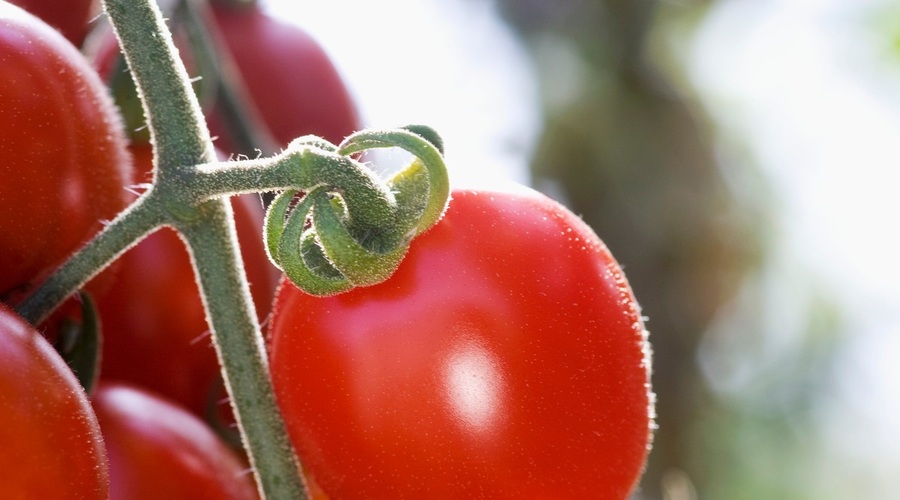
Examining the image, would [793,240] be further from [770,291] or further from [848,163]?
[848,163]

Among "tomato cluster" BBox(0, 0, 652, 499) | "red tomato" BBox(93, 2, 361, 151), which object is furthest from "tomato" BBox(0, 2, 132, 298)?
"red tomato" BBox(93, 2, 361, 151)

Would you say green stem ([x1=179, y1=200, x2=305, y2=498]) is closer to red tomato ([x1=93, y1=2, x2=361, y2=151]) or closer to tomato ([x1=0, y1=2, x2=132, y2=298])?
tomato ([x1=0, y1=2, x2=132, y2=298])

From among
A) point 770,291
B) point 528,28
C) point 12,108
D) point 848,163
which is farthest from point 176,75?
point 848,163

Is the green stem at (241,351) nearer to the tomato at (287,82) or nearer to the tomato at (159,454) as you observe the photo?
the tomato at (159,454)

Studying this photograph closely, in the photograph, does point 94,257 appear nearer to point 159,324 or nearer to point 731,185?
point 159,324

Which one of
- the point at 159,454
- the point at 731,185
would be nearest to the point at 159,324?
the point at 159,454

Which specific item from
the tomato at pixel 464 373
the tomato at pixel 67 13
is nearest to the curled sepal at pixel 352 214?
the tomato at pixel 464 373
